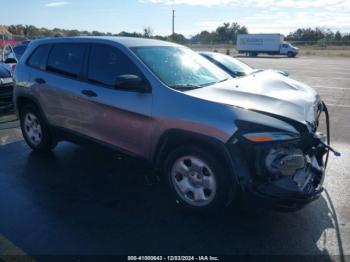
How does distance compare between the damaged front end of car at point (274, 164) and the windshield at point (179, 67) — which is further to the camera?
the windshield at point (179, 67)

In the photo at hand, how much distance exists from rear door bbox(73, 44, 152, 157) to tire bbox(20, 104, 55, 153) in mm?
995

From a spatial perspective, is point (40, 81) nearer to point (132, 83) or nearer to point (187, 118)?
point (132, 83)

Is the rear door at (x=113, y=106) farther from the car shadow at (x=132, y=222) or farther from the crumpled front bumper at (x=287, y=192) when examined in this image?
the crumpled front bumper at (x=287, y=192)

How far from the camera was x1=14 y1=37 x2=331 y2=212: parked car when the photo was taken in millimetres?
3244

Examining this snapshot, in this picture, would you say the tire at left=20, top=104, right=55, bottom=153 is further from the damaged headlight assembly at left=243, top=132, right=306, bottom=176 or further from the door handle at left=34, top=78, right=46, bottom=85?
the damaged headlight assembly at left=243, top=132, right=306, bottom=176

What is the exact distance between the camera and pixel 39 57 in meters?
5.37

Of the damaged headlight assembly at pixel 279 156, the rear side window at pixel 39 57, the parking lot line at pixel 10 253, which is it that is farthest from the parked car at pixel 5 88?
the damaged headlight assembly at pixel 279 156

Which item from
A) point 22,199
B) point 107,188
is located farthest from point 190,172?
point 22,199

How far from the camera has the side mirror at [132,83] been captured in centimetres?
374

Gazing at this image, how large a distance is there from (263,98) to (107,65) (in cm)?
197

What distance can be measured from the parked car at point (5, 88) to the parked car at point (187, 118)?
13.7ft

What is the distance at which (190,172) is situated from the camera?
12.1ft

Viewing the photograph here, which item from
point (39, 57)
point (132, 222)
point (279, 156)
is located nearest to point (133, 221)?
point (132, 222)

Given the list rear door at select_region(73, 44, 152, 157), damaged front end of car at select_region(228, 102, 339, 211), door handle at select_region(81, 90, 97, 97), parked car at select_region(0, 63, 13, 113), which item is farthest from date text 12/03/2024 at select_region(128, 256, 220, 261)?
parked car at select_region(0, 63, 13, 113)
